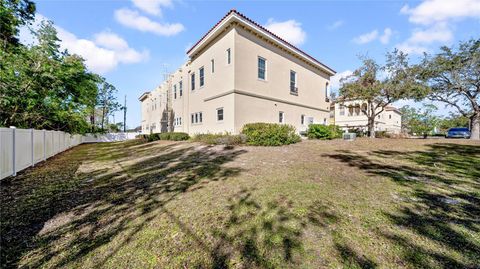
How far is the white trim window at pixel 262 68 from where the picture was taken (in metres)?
14.3

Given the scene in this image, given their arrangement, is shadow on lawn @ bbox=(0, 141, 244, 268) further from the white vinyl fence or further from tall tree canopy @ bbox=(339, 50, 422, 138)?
tall tree canopy @ bbox=(339, 50, 422, 138)

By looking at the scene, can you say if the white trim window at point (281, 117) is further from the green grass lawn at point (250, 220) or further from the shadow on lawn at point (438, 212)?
the green grass lawn at point (250, 220)

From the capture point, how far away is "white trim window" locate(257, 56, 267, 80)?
14.3 m

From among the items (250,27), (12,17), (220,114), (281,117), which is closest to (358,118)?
(281,117)

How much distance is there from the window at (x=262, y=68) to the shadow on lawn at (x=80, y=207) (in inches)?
375

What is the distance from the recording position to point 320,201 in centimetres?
378

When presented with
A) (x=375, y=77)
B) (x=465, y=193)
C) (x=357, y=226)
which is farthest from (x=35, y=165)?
(x=375, y=77)

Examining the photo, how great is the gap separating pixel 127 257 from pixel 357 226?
3.17 metres

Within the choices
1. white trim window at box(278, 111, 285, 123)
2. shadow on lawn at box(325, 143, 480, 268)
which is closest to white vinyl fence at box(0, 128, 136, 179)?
shadow on lawn at box(325, 143, 480, 268)

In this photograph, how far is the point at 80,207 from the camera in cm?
399

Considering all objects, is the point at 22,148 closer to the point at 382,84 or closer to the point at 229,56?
the point at 229,56

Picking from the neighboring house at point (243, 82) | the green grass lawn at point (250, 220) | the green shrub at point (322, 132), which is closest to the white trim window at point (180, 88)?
the neighboring house at point (243, 82)

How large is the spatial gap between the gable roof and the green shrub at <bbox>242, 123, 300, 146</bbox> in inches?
258

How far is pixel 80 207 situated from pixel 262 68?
13.2 metres
